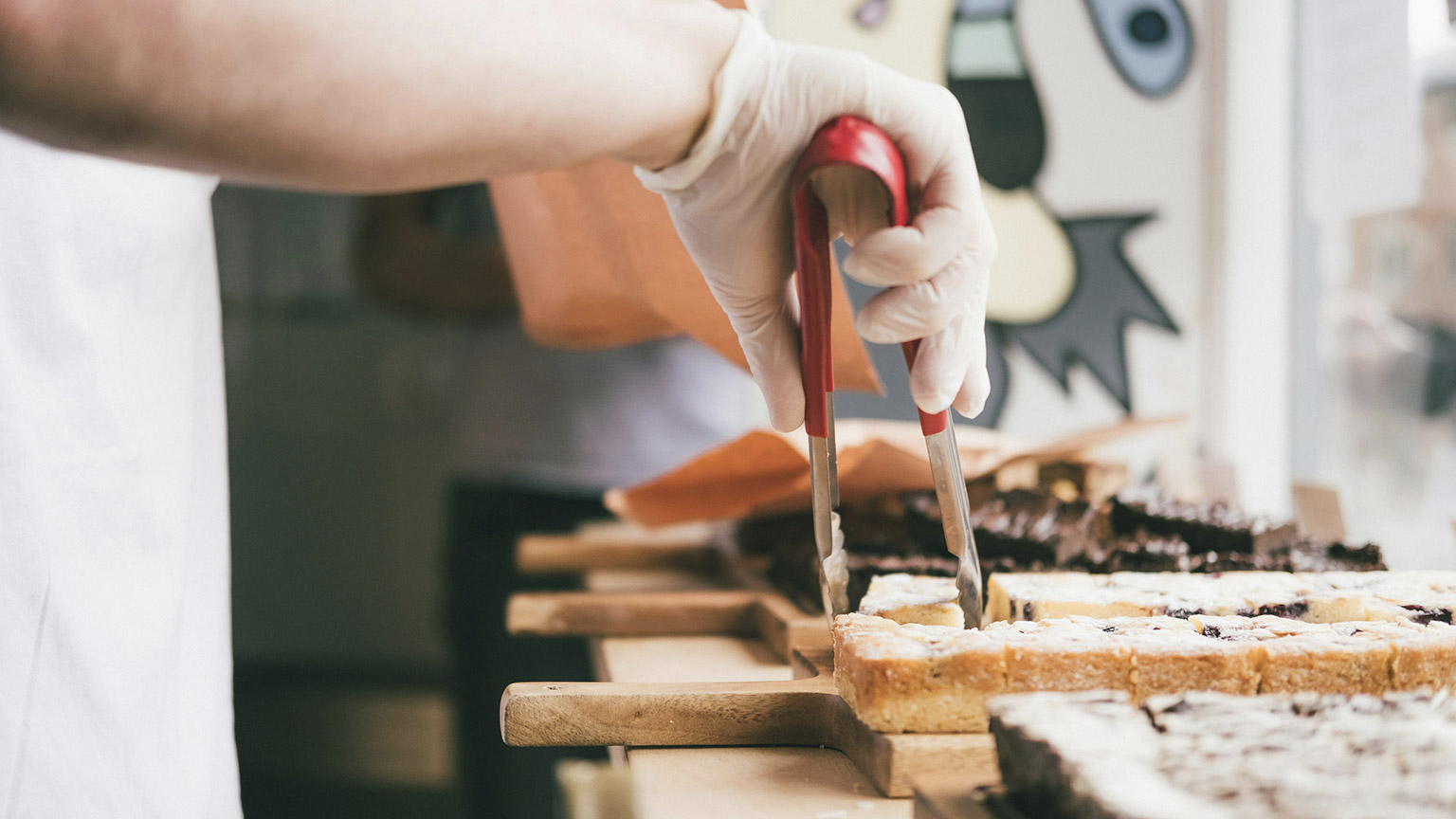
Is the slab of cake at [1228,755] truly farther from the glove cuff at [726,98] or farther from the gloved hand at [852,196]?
the glove cuff at [726,98]

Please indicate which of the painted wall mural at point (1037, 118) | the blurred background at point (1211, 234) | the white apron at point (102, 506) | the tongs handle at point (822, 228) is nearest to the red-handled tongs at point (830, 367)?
the tongs handle at point (822, 228)

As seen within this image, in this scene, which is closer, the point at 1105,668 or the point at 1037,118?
the point at 1105,668

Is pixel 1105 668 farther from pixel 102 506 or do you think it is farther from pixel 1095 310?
pixel 1095 310

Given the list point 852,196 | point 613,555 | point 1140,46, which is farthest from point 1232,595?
point 1140,46

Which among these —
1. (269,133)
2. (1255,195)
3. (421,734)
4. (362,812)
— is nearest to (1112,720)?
(269,133)

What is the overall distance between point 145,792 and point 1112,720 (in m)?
0.87

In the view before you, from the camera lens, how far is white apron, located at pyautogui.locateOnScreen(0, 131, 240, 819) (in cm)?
83

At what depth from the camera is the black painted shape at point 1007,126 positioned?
212 centimetres

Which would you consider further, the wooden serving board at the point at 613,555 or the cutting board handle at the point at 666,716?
the wooden serving board at the point at 613,555

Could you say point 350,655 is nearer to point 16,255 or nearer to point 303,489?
point 303,489

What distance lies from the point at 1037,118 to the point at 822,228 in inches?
62.5

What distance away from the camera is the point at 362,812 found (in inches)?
114

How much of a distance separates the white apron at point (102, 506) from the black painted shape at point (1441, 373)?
6.61 ft

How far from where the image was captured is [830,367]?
0.79 m
